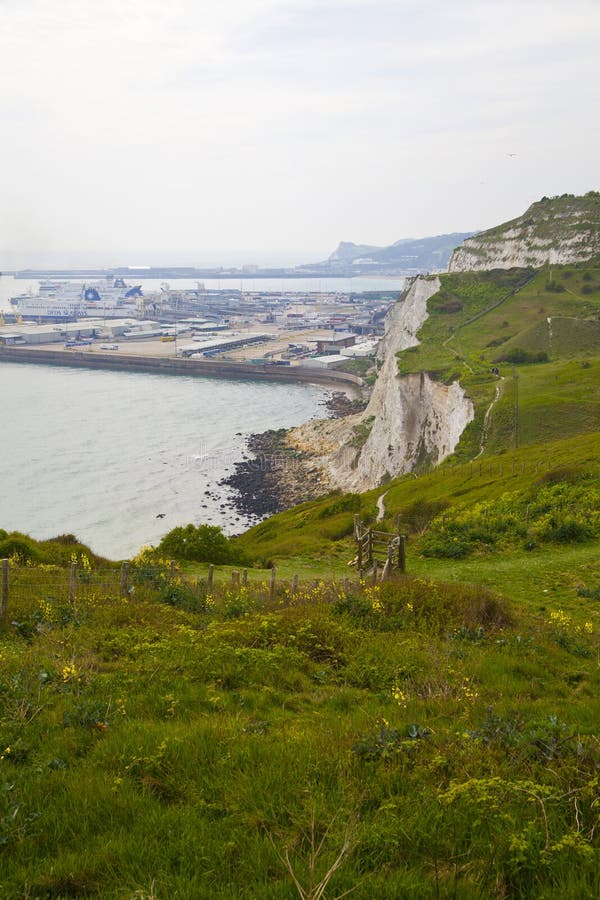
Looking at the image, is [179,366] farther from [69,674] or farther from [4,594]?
[69,674]

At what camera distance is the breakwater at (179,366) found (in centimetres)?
9319

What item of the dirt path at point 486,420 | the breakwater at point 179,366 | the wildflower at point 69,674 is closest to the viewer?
the wildflower at point 69,674

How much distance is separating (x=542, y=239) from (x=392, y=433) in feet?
137

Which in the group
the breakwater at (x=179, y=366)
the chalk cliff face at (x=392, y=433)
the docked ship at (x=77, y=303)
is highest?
the docked ship at (x=77, y=303)

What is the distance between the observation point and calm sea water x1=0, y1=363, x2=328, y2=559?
130ft

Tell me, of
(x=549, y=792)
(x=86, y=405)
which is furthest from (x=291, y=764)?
(x=86, y=405)

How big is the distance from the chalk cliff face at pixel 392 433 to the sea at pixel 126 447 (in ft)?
25.2

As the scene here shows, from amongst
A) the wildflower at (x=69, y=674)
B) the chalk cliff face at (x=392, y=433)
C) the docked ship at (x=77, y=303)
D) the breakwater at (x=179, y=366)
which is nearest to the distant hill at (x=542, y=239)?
the breakwater at (x=179, y=366)

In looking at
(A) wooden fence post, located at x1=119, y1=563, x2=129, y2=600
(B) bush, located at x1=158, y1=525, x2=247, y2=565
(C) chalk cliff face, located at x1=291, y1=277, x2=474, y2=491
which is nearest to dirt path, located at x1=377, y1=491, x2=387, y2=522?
(B) bush, located at x1=158, y1=525, x2=247, y2=565

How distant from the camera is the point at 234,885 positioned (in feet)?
11.6

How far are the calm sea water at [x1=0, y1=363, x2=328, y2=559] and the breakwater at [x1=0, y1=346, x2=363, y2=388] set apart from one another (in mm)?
3343

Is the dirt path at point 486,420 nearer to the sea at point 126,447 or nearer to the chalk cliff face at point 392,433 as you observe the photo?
the chalk cliff face at point 392,433

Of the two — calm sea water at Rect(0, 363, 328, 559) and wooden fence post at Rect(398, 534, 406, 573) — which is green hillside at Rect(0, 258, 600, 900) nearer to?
wooden fence post at Rect(398, 534, 406, 573)

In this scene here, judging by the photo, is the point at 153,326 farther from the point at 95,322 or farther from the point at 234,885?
the point at 234,885
